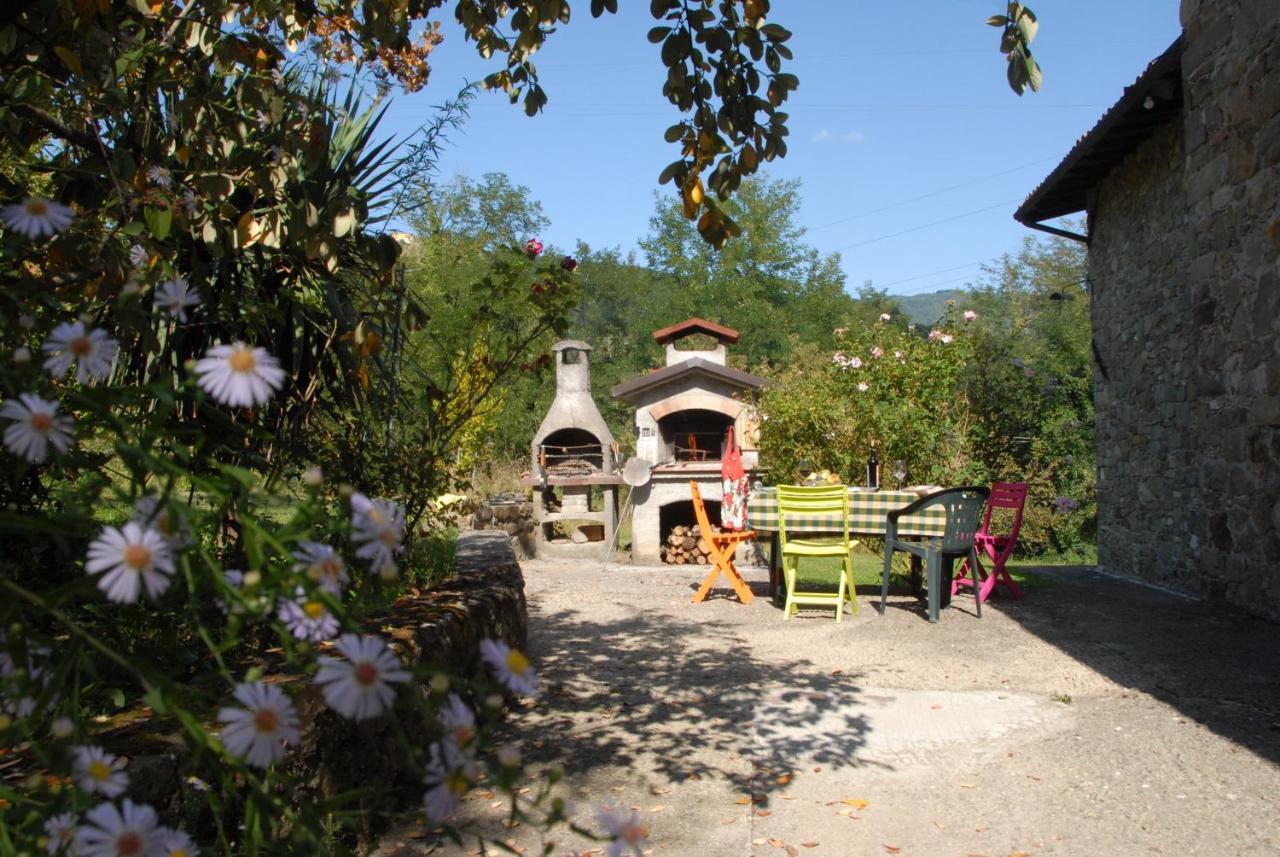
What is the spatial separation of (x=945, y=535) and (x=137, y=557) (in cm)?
651

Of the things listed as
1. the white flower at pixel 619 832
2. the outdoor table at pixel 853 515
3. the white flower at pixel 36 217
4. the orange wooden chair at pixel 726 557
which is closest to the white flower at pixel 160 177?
the white flower at pixel 36 217

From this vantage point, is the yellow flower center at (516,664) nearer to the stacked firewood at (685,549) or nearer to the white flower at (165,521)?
the white flower at (165,521)

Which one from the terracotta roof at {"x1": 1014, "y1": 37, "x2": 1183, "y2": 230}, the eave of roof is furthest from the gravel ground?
the eave of roof

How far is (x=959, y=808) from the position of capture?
3.24m

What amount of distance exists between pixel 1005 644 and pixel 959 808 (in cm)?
276

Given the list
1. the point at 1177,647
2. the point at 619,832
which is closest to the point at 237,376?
the point at 619,832

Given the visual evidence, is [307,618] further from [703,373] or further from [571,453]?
[571,453]

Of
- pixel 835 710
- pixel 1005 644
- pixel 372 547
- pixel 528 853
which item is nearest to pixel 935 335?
pixel 1005 644

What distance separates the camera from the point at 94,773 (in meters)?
0.79

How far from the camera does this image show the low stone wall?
75.1 inches

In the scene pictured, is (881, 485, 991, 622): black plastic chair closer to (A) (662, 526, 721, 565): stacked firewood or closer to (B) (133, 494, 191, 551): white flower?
(A) (662, 526, 721, 565): stacked firewood

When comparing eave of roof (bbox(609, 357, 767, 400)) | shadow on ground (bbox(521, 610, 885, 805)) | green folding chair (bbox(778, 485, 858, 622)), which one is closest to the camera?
shadow on ground (bbox(521, 610, 885, 805))

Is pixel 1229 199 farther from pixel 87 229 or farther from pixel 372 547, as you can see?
pixel 372 547

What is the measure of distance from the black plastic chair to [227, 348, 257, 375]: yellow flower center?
6.09 m
